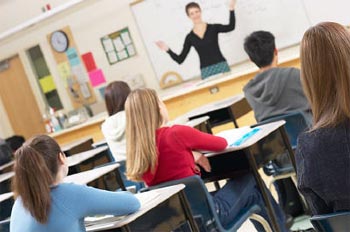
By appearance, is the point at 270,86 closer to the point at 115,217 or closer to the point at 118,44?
the point at 115,217

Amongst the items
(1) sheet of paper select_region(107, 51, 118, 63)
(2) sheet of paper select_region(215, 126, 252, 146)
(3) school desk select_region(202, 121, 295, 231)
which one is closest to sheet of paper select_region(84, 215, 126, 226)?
(3) school desk select_region(202, 121, 295, 231)

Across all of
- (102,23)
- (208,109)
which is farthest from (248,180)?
(102,23)

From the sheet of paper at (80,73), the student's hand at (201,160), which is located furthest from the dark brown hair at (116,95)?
the sheet of paper at (80,73)

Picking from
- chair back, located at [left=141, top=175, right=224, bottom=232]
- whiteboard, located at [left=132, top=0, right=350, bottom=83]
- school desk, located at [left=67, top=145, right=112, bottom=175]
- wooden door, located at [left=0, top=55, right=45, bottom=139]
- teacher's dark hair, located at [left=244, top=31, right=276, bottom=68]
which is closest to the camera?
chair back, located at [left=141, top=175, right=224, bottom=232]

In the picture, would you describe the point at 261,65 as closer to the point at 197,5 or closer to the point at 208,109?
the point at 208,109

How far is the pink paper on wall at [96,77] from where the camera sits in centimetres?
850

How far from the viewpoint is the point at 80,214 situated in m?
2.50

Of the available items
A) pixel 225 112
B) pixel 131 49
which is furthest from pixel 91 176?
pixel 131 49

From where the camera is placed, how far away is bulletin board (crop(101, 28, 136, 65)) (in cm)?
813

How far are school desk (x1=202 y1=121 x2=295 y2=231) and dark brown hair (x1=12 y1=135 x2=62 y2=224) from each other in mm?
1087

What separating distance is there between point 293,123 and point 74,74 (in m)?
5.43

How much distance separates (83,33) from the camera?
8.45 metres

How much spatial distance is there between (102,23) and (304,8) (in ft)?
9.42

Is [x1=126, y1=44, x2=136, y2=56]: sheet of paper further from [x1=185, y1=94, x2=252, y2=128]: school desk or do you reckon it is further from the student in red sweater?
the student in red sweater
